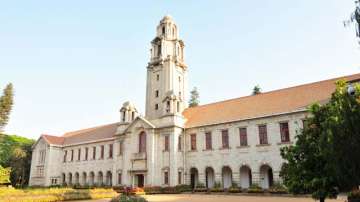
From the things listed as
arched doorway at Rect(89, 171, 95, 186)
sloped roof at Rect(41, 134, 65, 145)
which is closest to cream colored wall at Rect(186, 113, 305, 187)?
arched doorway at Rect(89, 171, 95, 186)

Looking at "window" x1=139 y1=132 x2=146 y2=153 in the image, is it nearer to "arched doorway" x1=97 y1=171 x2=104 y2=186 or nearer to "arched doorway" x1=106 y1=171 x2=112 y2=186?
"arched doorway" x1=106 y1=171 x2=112 y2=186

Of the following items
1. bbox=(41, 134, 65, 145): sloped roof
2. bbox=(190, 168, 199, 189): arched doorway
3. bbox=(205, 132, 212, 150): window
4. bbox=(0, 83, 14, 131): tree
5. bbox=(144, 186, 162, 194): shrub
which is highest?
bbox=(0, 83, 14, 131): tree

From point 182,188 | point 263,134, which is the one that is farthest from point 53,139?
point 263,134

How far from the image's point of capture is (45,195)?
81.8 ft

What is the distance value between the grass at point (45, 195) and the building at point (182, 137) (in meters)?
10.4

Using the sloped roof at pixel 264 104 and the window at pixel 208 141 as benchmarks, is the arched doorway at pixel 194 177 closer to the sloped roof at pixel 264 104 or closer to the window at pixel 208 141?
the window at pixel 208 141

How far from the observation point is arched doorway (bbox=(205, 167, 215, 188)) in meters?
36.3

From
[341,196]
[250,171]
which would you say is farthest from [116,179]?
[341,196]

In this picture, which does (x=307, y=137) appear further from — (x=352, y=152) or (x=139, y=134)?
(x=139, y=134)

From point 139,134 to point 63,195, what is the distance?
1660cm

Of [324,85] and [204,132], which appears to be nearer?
[324,85]

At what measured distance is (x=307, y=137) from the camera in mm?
13727

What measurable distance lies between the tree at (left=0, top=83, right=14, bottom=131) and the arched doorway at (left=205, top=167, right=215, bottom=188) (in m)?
24.7

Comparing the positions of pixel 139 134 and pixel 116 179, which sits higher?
pixel 139 134
